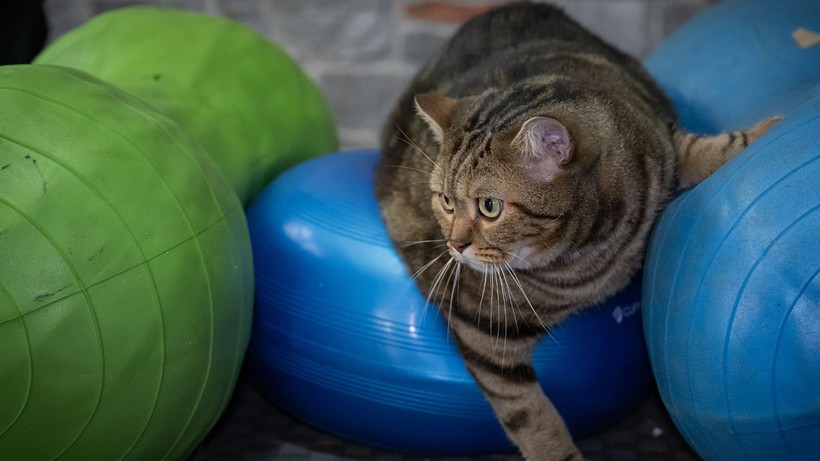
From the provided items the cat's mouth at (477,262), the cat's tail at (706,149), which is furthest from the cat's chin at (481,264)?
the cat's tail at (706,149)

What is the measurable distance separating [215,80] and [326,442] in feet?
2.69

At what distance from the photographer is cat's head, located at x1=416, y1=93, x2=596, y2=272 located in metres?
1.23

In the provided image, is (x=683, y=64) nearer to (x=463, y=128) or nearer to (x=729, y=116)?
(x=729, y=116)

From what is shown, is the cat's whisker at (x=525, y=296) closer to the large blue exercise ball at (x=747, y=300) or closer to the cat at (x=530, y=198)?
the cat at (x=530, y=198)

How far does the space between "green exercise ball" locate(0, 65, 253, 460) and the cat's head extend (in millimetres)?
418

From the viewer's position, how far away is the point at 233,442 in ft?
5.54

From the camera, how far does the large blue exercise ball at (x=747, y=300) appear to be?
108 cm

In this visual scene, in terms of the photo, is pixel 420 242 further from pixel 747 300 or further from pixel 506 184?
pixel 747 300

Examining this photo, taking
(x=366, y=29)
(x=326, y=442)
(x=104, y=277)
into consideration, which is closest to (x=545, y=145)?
(x=104, y=277)

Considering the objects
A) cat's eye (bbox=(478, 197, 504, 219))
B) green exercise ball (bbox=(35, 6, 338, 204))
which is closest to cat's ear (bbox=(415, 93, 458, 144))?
cat's eye (bbox=(478, 197, 504, 219))

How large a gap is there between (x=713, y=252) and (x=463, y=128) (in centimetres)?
45

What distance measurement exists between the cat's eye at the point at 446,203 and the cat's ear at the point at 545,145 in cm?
20

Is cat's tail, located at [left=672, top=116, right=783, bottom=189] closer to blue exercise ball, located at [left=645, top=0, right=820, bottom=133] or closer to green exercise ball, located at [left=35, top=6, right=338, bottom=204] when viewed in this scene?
blue exercise ball, located at [left=645, top=0, right=820, bottom=133]

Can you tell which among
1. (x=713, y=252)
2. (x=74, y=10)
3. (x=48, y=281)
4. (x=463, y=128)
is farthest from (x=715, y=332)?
(x=74, y=10)
